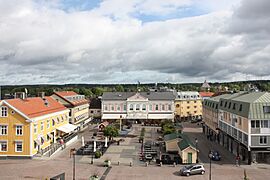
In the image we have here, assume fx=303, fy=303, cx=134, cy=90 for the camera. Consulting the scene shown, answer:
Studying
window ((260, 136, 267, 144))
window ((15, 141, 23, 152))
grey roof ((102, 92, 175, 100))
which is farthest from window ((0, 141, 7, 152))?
grey roof ((102, 92, 175, 100))

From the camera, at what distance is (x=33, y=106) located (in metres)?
42.8

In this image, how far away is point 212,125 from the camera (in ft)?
180

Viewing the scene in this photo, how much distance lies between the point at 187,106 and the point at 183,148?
57.7m

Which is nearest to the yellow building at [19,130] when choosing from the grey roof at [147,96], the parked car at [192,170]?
the parked car at [192,170]

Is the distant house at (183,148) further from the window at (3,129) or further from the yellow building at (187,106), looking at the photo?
the yellow building at (187,106)

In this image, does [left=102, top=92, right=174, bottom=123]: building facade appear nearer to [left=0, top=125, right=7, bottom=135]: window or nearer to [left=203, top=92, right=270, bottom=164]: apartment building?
[left=203, top=92, right=270, bottom=164]: apartment building

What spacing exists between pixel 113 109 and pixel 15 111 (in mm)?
41882

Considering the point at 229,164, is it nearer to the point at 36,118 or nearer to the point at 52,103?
the point at 36,118

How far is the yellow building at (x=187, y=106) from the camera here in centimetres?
9156

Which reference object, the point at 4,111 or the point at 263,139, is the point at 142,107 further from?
the point at 263,139

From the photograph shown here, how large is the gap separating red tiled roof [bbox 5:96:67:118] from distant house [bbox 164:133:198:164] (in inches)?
722

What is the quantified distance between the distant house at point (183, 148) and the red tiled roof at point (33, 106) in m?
18.3

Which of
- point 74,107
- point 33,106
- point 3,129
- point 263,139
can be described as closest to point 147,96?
point 74,107

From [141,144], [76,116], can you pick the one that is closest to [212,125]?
[141,144]
